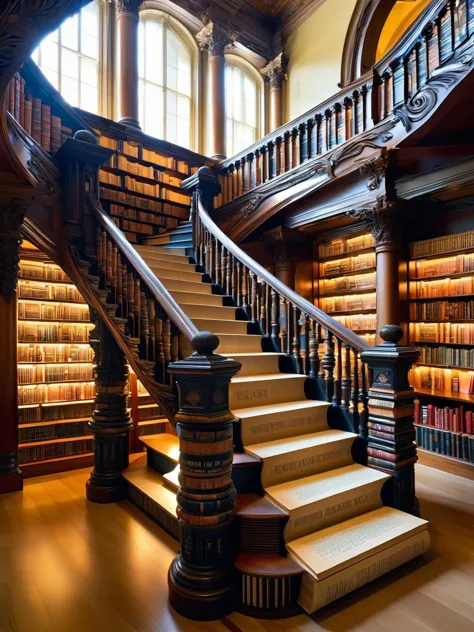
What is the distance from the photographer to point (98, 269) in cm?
332

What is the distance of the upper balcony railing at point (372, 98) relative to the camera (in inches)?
134

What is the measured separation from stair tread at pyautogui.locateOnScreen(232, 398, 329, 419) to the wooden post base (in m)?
0.87

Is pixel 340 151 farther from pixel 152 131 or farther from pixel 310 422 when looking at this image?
pixel 152 131

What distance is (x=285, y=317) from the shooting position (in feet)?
11.5

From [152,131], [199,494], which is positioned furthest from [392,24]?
[199,494]

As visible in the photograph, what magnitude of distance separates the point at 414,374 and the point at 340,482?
266 cm

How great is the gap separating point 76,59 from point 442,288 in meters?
6.58

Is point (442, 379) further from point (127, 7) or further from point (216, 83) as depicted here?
point (127, 7)

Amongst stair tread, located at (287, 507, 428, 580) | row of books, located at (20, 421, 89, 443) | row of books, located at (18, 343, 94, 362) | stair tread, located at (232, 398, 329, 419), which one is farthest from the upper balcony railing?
row of books, located at (20, 421, 89, 443)

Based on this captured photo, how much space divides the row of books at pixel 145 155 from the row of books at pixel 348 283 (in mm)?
2950

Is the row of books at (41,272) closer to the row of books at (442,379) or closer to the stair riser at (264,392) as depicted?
the stair riser at (264,392)

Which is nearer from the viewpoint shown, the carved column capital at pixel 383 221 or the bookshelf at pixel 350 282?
the carved column capital at pixel 383 221

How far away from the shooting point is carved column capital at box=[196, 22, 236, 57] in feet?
24.6

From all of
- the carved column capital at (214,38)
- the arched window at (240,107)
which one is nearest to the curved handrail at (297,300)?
the arched window at (240,107)
